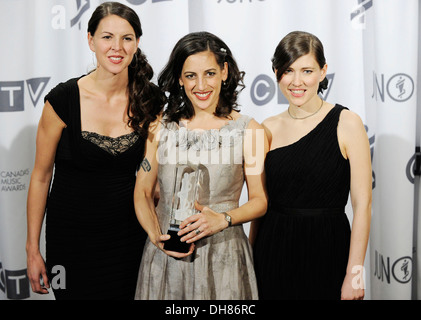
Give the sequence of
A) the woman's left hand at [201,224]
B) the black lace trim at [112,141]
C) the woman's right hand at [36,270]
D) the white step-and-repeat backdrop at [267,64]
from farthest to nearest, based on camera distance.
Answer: the white step-and-repeat backdrop at [267,64] → the woman's right hand at [36,270] → the black lace trim at [112,141] → the woman's left hand at [201,224]

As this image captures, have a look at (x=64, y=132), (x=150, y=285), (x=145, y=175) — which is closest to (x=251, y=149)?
(x=145, y=175)

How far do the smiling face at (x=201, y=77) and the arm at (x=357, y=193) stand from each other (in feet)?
1.32

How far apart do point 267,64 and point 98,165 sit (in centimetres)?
89

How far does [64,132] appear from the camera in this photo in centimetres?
153

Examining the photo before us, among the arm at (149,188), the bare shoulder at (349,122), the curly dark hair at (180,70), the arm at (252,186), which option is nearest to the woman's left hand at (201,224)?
the arm at (252,186)

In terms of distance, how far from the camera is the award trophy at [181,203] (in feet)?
4.24

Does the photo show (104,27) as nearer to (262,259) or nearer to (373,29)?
(262,259)

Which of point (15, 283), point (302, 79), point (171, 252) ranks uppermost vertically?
point (302, 79)

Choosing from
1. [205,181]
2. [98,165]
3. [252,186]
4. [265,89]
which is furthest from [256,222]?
[265,89]

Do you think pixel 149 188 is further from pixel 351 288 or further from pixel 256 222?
pixel 351 288

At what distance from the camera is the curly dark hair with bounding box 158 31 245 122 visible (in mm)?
1416

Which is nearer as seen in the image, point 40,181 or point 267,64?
point 40,181

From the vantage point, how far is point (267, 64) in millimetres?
2016

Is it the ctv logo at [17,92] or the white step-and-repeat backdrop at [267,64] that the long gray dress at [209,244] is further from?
the ctv logo at [17,92]
